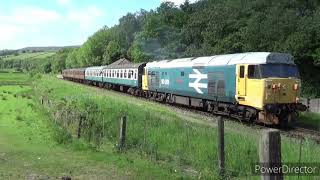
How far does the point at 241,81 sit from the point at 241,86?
25 centimetres

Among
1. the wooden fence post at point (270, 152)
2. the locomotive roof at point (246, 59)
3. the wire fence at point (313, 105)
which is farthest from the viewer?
the wire fence at point (313, 105)

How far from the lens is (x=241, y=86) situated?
2577 centimetres

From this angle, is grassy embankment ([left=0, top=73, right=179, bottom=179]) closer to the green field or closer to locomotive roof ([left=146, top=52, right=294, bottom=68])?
the green field

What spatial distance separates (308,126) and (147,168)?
608 inches

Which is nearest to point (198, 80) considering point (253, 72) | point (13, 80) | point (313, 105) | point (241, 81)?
point (241, 81)

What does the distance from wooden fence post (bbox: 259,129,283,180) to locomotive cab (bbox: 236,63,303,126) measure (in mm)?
16826

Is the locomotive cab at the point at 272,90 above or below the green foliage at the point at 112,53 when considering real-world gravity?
below

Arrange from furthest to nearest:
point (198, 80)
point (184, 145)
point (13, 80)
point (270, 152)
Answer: point (13, 80) → point (198, 80) → point (184, 145) → point (270, 152)

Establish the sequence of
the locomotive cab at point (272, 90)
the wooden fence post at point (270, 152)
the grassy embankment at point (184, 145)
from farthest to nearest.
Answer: the locomotive cab at point (272, 90)
the grassy embankment at point (184, 145)
the wooden fence post at point (270, 152)

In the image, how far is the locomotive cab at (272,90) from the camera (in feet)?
79.4

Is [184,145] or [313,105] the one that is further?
[313,105]

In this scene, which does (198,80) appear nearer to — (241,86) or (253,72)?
(241,86)

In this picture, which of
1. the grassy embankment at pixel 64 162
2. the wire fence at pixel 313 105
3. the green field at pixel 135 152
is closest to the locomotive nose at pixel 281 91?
the green field at pixel 135 152

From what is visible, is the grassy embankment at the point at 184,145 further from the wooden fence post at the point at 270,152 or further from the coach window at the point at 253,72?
the wooden fence post at the point at 270,152
